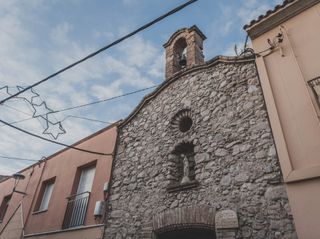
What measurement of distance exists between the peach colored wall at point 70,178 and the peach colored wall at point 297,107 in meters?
3.81

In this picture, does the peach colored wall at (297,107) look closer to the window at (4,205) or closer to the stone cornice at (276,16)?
the stone cornice at (276,16)

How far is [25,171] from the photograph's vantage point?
967cm

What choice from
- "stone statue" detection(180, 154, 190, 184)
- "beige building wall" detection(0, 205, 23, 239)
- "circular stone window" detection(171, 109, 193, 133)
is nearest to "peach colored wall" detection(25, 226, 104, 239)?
"beige building wall" detection(0, 205, 23, 239)

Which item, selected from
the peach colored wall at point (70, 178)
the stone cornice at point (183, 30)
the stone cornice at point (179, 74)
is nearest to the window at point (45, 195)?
the peach colored wall at point (70, 178)

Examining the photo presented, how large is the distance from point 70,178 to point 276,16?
605 cm

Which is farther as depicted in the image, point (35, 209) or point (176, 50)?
point (35, 209)

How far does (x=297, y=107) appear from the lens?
3.67 metres

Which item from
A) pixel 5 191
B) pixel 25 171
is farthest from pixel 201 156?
pixel 5 191

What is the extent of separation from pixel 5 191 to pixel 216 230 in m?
9.79

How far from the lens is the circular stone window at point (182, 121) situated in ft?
17.2

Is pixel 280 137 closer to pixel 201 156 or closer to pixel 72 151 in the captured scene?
pixel 201 156

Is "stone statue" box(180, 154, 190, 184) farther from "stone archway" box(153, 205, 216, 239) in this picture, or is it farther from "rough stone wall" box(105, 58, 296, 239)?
"stone archway" box(153, 205, 216, 239)

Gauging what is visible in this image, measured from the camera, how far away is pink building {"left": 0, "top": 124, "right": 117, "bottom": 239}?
19.5 ft

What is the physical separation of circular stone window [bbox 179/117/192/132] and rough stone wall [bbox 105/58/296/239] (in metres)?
0.19
